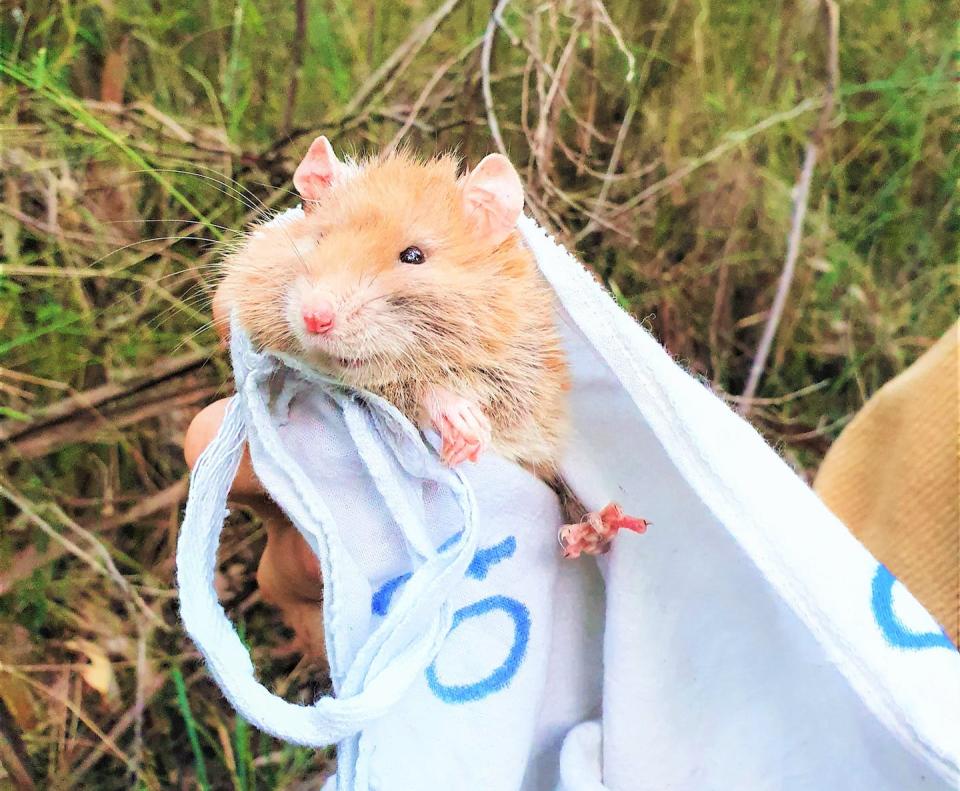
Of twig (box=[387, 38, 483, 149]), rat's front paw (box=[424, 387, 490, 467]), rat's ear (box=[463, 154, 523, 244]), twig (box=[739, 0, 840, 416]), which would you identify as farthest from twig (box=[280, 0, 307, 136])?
twig (box=[739, 0, 840, 416])

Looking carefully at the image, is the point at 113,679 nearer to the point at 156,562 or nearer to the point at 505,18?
the point at 156,562

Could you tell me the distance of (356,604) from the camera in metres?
0.53

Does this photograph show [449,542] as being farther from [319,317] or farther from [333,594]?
[319,317]

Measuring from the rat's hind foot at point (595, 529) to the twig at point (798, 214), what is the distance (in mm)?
648

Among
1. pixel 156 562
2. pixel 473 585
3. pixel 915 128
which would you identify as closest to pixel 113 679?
pixel 156 562

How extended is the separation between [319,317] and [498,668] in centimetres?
32

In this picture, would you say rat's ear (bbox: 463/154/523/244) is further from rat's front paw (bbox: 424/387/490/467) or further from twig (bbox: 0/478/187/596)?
twig (bbox: 0/478/187/596)

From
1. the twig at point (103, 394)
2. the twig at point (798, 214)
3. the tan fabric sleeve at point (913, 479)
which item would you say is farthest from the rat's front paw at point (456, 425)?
the twig at point (798, 214)

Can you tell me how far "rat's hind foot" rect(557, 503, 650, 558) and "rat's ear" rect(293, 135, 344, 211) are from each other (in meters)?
0.36

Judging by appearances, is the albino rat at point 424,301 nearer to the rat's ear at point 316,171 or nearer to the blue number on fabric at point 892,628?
the rat's ear at point 316,171

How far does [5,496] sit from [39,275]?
27 cm

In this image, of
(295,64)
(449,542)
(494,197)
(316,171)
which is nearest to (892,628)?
(449,542)

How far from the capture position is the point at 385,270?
563 mm

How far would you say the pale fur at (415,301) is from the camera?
1.80 ft
